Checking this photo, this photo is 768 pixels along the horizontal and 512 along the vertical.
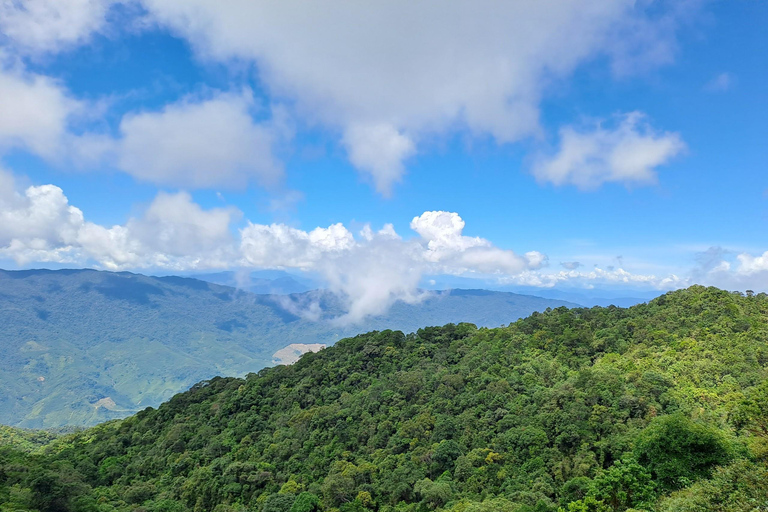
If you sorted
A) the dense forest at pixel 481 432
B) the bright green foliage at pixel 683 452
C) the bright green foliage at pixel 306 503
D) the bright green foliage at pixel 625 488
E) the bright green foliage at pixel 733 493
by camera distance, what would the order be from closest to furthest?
1. the bright green foliage at pixel 733 493
2. the bright green foliage at pixel 625 488
3. the bright green foliage at pixel 683 452
4. the dense forest at pixel 481 432
5. the bright green foliage at pixel 306 503

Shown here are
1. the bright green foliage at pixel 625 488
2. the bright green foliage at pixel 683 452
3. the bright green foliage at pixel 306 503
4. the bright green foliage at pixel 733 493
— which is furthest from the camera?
the bright green foliage at pixel 306 503

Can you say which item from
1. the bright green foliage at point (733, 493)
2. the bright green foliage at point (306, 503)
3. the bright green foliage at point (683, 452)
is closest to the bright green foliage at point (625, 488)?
the bright green foliage at point (683, 452)

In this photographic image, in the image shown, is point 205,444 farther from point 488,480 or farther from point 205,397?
point 488,480

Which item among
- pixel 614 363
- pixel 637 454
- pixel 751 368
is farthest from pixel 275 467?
pixel 751 368

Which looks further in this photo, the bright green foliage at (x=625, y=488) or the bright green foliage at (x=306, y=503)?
the bright green foliage at (x=306, y=503)

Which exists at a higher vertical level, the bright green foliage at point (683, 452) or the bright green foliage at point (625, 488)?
the bright green foliage at point (683, 452)

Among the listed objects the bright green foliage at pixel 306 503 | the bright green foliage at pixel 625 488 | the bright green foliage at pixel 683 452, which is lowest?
the bright green foliage at pixel 306 503

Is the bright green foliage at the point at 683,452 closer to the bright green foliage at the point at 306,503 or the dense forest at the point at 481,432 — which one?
the dense forest at the point at 481,432

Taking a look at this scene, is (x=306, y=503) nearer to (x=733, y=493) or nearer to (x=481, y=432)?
(x=481, y=432)
